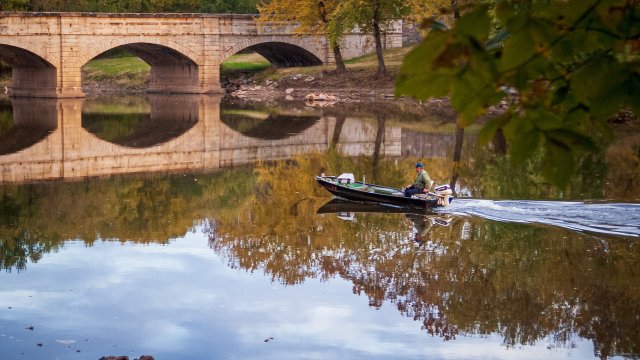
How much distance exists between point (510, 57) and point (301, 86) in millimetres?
56397

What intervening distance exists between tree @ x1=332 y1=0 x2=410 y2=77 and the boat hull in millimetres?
30831

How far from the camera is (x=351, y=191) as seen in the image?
2186 cm

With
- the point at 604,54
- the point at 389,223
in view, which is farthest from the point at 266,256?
the point at 604,54

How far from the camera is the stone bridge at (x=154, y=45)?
5503cm

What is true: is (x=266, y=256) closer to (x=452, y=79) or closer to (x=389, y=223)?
(x=389, y=223)

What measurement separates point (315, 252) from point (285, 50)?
162 ft

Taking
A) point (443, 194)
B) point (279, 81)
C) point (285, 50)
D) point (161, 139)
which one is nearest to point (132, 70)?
point (285, 50)

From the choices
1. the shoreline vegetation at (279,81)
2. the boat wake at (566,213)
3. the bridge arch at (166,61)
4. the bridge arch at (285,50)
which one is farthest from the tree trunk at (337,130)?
the bridge arch at (285,50)

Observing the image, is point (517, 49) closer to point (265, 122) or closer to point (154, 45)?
point (265, 122)

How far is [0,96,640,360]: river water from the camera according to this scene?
1231cm

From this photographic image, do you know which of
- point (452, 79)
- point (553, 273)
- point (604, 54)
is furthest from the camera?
point (553, 273)

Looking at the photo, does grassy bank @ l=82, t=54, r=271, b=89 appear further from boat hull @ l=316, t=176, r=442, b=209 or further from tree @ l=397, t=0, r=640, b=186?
tree @ l=397, t=0, r=640, b=186

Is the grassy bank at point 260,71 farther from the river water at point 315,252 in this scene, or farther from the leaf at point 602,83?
the leaf at point 602,83

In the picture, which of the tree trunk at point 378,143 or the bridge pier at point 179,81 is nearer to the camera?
the tree trunk at point 378,143
